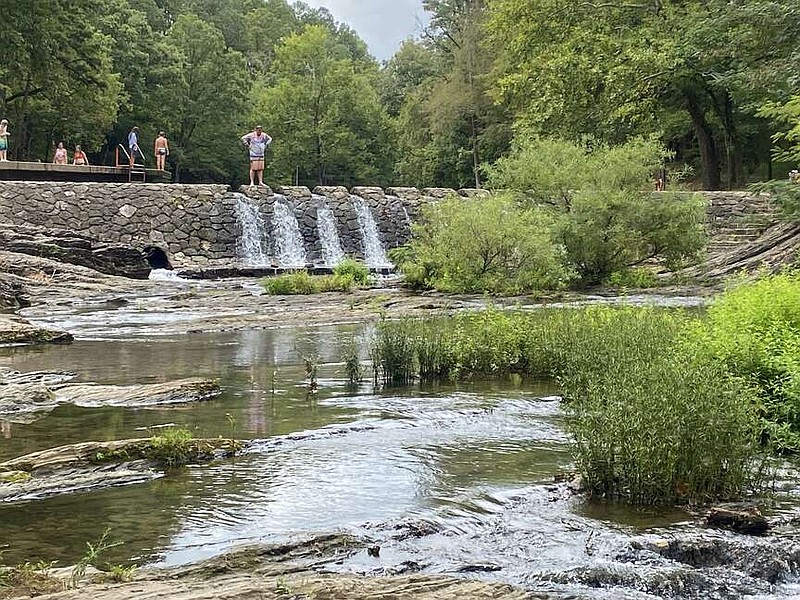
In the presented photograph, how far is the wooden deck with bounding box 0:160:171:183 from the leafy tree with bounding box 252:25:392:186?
22.8 m

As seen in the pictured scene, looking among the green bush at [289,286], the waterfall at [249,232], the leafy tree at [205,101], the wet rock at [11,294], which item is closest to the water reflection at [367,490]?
the wet rock at [11,294]

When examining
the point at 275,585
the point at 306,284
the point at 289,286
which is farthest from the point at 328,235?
the point at 275,585

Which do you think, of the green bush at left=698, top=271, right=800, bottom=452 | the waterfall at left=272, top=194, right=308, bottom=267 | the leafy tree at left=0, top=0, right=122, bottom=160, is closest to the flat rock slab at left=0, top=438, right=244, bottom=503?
the green bush at left=698, top=271, right=800, bottom=452

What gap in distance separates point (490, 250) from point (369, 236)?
976 cm

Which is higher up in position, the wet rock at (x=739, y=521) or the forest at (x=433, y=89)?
the forest at (x=433, y=89)

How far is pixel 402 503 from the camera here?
533 cm

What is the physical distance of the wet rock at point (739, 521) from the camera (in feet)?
15.2

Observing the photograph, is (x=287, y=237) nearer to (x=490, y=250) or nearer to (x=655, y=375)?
(x=490, y=250)

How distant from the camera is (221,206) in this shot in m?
26.4

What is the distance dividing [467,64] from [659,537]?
A: 4223 centimetres

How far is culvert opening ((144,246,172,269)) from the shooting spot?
2466 centimetres

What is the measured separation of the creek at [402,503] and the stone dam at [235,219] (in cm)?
1632

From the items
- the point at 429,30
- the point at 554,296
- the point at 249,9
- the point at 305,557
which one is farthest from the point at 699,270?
the point at 249,9

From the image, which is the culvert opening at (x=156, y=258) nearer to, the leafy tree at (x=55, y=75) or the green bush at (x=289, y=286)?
the green bush at (x=289, y=286)
